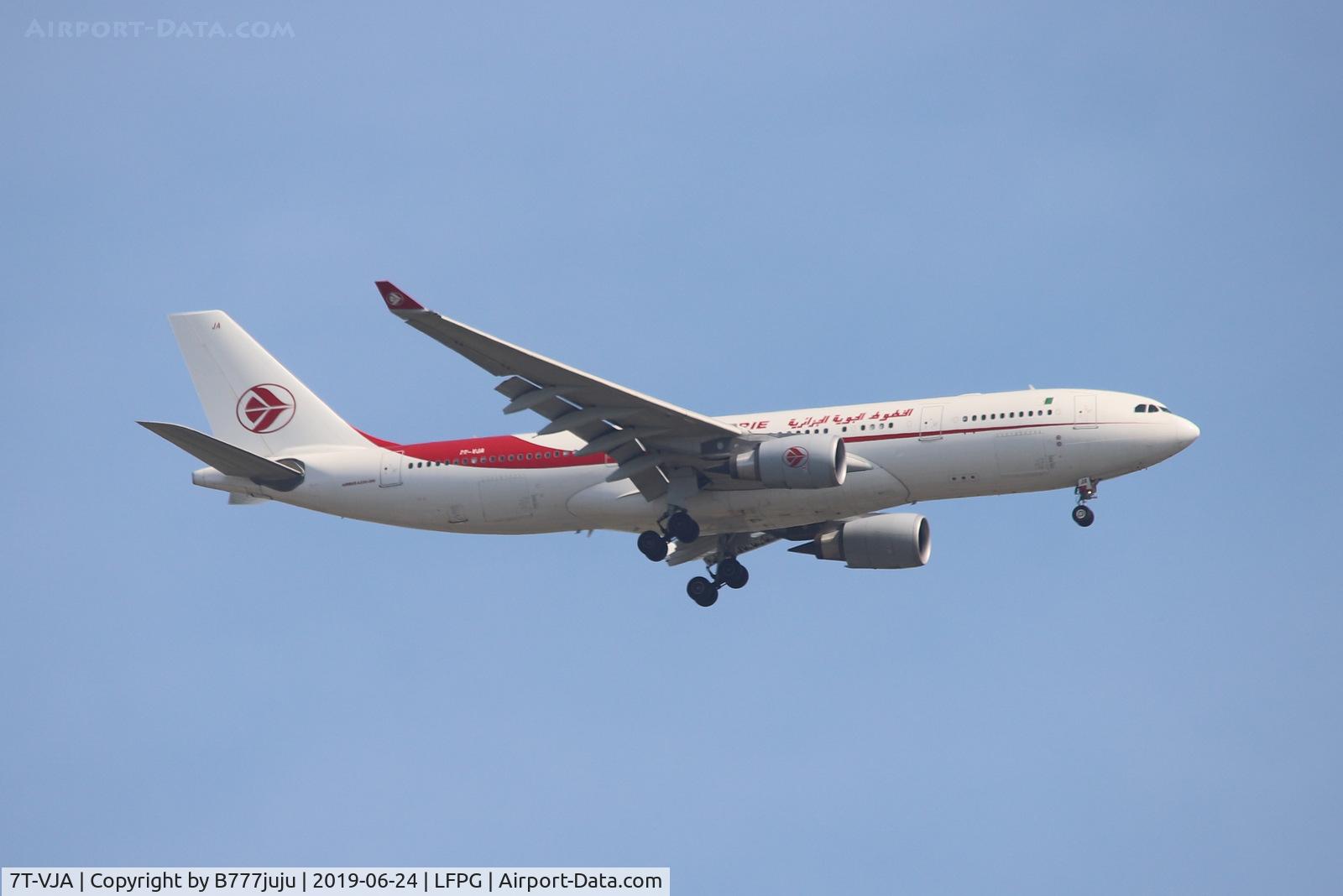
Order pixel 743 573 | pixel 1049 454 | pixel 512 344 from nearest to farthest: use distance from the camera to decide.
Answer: pixel 512 344, pixel 1049 454, pixel 743 573

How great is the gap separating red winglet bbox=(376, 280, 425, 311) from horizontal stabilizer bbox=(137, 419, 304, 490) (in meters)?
8.08

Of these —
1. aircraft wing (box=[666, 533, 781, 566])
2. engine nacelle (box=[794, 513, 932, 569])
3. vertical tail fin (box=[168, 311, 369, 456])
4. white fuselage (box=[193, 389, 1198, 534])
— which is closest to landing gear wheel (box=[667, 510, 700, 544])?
white fuselage (box=[193, 389, 1198, 534])

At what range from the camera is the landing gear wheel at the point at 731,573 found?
48.8 meters

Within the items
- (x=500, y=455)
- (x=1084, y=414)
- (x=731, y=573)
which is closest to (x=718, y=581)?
(x=731, y=573)

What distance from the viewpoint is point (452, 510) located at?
153 ft

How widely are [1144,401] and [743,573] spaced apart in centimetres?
1223

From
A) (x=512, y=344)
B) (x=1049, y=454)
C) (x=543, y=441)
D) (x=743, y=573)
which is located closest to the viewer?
(x=512, y=344)

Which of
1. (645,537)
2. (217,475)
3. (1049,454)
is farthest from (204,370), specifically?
(1049,454)

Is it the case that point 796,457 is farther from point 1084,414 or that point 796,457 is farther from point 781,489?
point 1084,414

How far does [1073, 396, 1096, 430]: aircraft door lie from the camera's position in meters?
42.8

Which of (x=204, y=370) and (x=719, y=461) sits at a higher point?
(x=204, y=370)

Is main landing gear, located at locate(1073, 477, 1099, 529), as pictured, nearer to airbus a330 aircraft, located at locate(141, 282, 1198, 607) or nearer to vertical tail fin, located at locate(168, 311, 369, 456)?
airbus a330 aircraft, located at locate(141, 282, 1198, 607)

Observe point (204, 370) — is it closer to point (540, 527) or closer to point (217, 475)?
point (217, 475)

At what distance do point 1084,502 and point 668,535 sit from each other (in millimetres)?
10636
